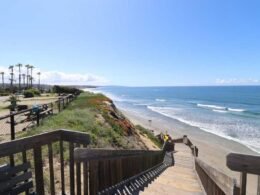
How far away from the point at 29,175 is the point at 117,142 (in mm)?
10495

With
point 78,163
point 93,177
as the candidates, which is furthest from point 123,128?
point 78,163

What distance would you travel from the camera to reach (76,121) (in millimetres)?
12930

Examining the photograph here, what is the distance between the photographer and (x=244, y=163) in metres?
2.71

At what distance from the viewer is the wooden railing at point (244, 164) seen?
8.68ft

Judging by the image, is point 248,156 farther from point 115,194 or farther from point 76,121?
point 76,121

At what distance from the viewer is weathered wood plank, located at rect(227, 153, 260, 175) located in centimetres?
265

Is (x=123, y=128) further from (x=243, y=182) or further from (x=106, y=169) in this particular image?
(x=243, y=182)

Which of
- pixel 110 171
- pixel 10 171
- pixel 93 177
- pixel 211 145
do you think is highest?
pixel 10 171

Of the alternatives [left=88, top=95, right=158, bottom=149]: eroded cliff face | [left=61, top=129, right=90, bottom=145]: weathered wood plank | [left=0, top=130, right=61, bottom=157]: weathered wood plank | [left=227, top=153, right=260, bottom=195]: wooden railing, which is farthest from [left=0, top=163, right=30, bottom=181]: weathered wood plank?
[left=88, top=95, right=158, bottom=149]: eroded cliff face

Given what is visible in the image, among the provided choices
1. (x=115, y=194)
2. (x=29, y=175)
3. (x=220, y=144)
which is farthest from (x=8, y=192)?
(x=220, y=144)

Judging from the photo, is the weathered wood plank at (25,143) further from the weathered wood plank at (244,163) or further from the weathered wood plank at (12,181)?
the weathered wood plank at (244,163)

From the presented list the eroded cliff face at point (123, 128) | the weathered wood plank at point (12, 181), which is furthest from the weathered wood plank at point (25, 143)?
the eroded cliff face at point (123, 128)

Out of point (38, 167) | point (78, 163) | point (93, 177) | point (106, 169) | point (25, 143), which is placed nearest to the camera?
point (25, 143)

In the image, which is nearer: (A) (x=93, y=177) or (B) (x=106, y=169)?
(A) (x=93, y=177)
